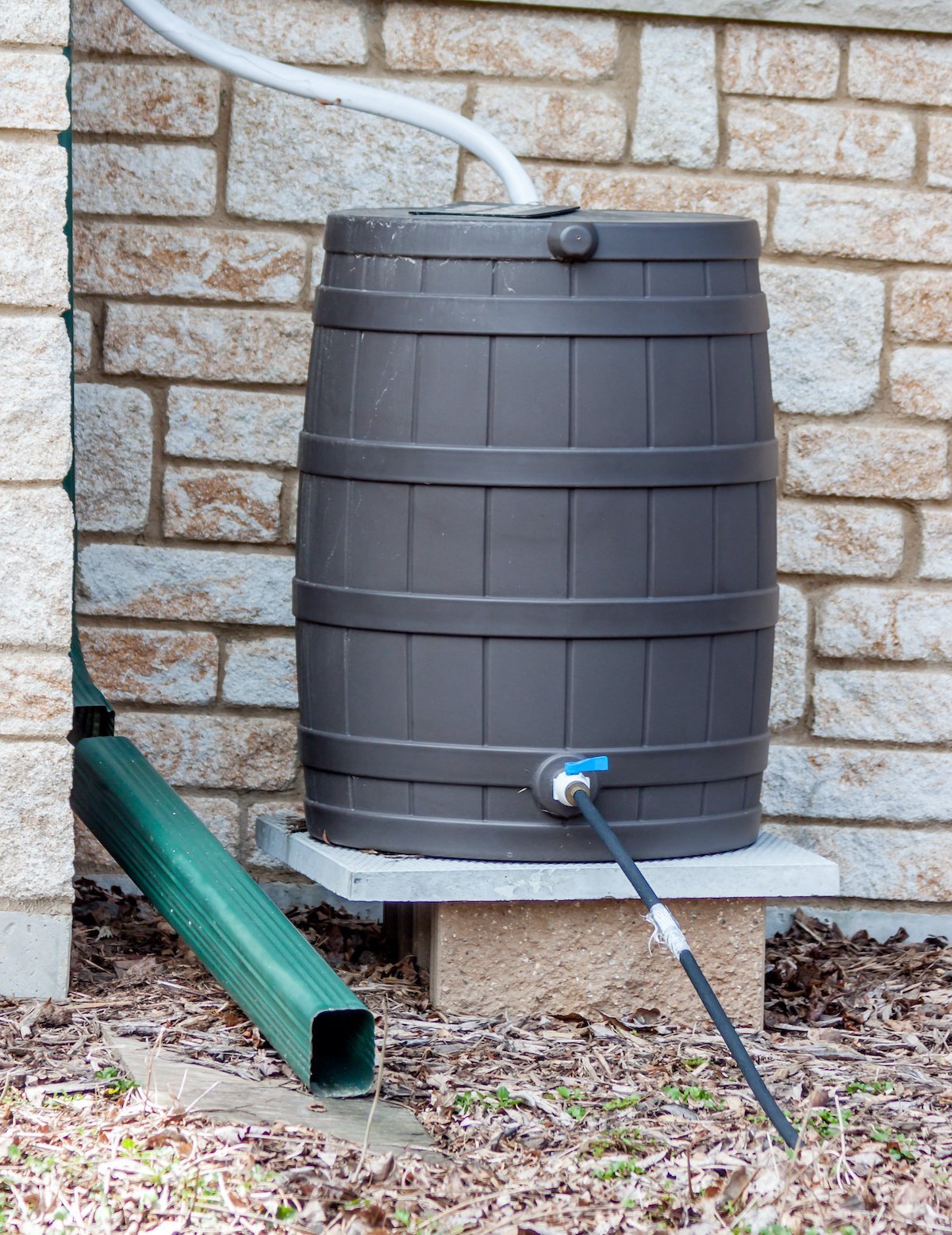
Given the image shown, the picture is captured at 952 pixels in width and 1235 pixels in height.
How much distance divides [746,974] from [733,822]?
9.1 inches

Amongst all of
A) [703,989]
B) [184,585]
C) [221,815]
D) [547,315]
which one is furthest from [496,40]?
[703,989]

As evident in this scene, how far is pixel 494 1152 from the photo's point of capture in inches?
74.3

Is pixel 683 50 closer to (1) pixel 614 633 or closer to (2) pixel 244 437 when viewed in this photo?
(2) pixel 244 437

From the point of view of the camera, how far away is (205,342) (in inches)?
113

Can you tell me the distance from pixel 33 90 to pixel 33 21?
0.09 meters

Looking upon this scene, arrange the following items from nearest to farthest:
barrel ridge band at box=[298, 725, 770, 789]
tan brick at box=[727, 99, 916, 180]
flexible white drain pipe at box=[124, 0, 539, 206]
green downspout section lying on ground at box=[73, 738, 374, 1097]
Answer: green downspout section lying on ground at box=[73, 738, 374, 1097] < barrel ridge band at box=[298, 725, 770, 789] < flexible white drain pipe at box=[124, 0, 539, 206] < tan brick at box=[727, 99, 916, 180]

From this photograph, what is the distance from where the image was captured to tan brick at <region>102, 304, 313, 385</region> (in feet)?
9.39

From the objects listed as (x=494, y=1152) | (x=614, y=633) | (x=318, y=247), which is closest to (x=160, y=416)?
(x=318, y=247)

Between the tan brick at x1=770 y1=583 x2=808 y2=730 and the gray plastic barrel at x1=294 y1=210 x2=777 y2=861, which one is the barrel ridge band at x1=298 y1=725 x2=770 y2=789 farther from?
the tan brick at x1=770 y1=583 x2=808 y2=730

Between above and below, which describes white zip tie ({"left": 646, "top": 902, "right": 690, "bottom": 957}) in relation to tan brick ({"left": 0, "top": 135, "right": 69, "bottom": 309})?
below

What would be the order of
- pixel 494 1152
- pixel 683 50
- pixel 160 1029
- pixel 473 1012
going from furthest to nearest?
pixel 683 50
pixel 473 1012
pixel 160 1029
pixel 494 1152

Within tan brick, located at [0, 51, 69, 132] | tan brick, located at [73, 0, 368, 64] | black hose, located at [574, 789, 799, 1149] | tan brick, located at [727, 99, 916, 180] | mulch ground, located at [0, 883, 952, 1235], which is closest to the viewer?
mulch ground, located at [0, 883, 952, 1235]

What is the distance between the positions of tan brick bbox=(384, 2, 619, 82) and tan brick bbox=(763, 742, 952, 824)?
4.29 feet

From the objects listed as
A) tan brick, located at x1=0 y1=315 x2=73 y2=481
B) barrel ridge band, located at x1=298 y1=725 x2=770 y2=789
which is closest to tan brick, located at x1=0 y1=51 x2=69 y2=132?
tan brick, located at x1=0 y1=315 x2=73 y2=481
